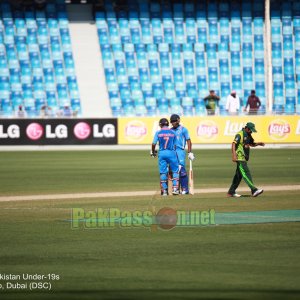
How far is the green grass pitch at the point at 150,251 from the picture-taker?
9.02 meters

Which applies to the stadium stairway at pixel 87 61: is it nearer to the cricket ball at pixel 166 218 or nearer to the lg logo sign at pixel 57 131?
the lg logo sign at pixel 57 131

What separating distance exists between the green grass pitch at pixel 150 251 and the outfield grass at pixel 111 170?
690 millimetres

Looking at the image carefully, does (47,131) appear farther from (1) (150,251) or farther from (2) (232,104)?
(1) (150,251)

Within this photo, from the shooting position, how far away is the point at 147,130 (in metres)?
41.1

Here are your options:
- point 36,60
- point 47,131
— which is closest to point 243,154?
point 47,131

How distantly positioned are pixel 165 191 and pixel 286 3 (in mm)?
34955

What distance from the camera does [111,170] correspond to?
97.2ft

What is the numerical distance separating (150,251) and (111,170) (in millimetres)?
18179

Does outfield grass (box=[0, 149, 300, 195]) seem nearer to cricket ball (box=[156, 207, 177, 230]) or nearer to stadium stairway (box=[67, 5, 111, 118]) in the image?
cricket ball (box=[156, 207, 177, 230])

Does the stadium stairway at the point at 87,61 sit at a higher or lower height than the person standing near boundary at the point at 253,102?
higher

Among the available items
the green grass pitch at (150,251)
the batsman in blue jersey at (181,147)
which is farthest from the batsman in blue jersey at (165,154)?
the green grass pitch at (150,251)

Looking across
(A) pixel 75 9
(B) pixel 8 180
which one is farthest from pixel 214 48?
(B) pixel 8 180
